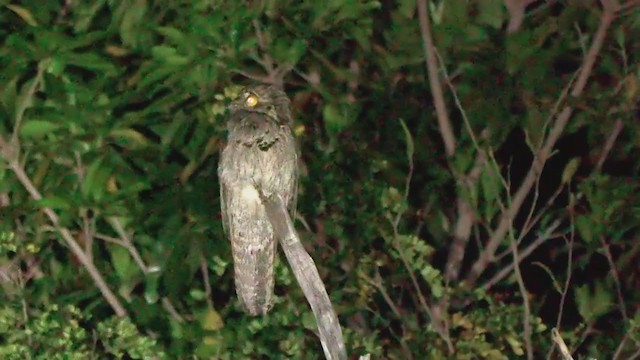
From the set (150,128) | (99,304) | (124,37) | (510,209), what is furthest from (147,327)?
(510,209)

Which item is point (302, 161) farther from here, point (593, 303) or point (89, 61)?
point (593, 303)

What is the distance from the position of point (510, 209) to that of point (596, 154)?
0.97ft

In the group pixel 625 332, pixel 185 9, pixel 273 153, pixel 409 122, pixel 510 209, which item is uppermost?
pixel 185 9

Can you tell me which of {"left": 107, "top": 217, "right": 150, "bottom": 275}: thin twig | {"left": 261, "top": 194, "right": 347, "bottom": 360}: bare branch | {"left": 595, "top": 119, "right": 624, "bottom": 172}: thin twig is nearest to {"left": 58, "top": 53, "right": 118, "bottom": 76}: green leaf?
{"left": 107, "top": 217, "right": 150, "bottom": 275}: thin twig

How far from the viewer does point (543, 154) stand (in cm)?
221

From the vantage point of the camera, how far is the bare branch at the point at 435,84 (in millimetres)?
2105

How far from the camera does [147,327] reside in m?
2.26

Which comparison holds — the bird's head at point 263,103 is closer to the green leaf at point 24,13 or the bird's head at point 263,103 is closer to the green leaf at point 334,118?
the green leaf at point 334,118

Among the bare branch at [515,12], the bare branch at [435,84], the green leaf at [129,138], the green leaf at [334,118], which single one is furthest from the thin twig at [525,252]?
the green leaf at [129,138]

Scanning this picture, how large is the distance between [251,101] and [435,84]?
81 centimetres

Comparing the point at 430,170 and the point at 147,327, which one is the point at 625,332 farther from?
the point at 147,327

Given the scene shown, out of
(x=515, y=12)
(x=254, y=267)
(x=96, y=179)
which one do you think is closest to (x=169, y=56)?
(x=96, y=179)

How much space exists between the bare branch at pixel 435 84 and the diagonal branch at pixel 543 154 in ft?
0.61

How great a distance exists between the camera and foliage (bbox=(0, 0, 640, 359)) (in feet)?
6.38
